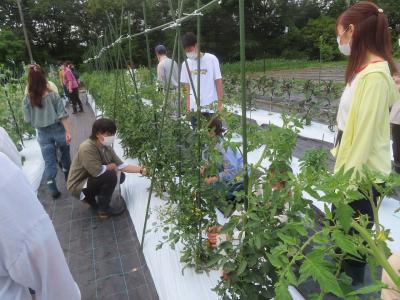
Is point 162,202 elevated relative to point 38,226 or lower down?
lower down

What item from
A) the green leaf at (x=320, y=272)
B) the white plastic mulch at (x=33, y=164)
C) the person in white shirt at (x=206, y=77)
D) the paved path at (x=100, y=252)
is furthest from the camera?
the white plastic mulch at (x=33, y=164)

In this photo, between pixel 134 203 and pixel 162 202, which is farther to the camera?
pixel 134 203

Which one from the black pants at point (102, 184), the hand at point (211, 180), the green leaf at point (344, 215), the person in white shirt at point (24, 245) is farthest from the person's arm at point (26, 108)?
the green leaf at point (344, 215)

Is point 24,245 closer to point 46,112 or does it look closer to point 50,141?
point 46,112

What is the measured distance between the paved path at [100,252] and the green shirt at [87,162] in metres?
0.33

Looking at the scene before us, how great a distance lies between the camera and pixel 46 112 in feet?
11.6

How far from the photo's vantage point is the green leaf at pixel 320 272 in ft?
2.53

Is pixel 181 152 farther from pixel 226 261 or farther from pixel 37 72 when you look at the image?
pixel 37 72

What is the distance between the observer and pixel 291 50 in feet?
87.8

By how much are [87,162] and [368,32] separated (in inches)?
98.3

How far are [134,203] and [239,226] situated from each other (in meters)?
2.11

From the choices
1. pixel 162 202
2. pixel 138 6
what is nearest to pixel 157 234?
pixel 162 202

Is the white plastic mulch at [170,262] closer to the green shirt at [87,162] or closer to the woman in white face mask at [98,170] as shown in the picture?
the woman in white face mask at [98,170]

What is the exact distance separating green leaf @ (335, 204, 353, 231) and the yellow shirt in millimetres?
675
